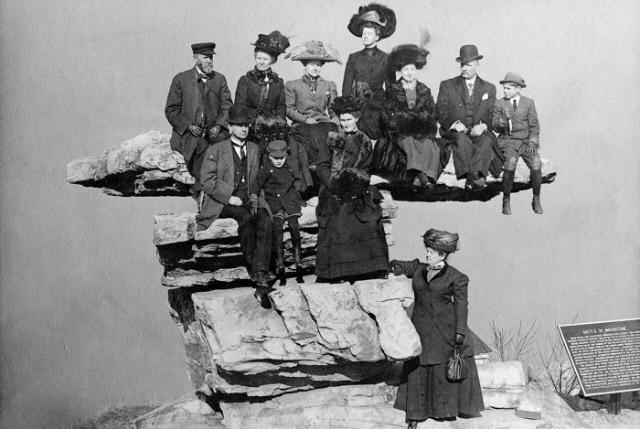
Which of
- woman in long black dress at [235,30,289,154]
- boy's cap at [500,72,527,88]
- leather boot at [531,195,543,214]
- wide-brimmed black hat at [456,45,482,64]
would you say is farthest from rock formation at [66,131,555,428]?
boy's cap at [500,72,527,88]

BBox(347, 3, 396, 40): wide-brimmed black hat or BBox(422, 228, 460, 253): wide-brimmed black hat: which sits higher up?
BBox(347, 3, 396, 40): wide-brimmed black hat

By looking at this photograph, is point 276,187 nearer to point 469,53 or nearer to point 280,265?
point 280,265

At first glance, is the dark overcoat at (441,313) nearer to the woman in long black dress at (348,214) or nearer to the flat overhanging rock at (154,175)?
the woman in long black dress at (348,214)

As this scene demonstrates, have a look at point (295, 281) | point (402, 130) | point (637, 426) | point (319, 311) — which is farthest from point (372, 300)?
point (637, 426)

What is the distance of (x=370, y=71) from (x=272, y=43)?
3.86 ft

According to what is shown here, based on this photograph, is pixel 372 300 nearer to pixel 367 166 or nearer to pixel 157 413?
pixel 367 166

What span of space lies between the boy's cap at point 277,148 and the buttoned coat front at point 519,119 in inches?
110

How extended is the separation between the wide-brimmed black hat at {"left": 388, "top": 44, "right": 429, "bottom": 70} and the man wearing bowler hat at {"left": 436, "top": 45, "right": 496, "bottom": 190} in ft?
1.87

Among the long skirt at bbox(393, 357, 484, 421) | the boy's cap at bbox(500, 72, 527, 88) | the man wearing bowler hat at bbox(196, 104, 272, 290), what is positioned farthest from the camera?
the boy's cap at bbox(500, 72, 527, 88)

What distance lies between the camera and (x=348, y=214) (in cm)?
855

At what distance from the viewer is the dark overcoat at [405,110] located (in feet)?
30.1

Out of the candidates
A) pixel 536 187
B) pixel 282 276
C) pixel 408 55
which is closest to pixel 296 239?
pixel 282 276

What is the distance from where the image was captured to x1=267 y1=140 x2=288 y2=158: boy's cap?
8.53m

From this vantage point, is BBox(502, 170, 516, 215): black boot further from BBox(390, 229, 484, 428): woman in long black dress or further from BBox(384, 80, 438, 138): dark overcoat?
BBox(390, 229, 484, 428): woman in long black dress
